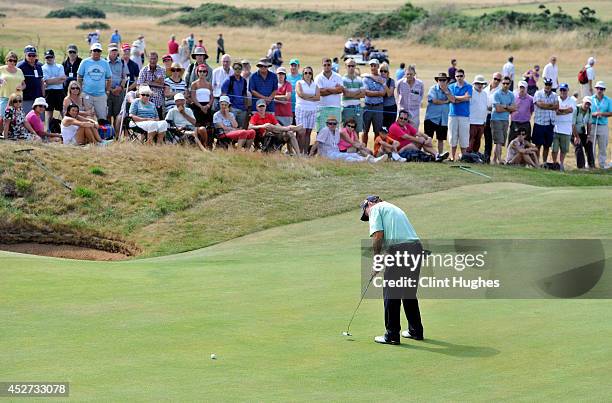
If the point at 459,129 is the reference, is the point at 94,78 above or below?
above

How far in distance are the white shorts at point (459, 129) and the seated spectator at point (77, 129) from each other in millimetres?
8238

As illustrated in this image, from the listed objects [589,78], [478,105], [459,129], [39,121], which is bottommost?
[459,129]

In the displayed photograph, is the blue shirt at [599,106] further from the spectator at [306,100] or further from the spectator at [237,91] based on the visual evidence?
the spectator at [237,91]

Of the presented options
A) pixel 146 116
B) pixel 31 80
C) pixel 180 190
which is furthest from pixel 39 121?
pixel 180 190

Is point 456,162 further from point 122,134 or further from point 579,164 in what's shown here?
point 122,134

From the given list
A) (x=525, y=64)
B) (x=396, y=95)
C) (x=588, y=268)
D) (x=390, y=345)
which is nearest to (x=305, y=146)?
(x=396, y=95)

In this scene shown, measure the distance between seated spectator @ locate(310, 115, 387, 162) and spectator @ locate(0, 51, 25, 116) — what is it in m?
6.83

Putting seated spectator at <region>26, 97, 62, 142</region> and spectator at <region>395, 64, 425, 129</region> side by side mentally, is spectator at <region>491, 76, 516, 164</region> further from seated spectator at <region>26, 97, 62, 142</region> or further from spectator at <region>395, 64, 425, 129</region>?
seated spectator at <region>26, 97, 62, 142</region>

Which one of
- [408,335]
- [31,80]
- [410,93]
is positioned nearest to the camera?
[408,335]

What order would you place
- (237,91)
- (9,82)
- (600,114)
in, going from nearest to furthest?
(9,82) → (237,91) → (600,114)

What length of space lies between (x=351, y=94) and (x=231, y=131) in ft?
10.2

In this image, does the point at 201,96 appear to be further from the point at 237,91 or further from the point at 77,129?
the point at 77,129

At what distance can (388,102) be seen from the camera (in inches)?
993

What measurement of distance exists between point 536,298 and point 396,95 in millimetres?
13777
